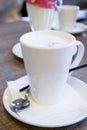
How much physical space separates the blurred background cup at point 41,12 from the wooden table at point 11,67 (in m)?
0.13

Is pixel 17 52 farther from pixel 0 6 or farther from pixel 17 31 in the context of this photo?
pixel 0 6

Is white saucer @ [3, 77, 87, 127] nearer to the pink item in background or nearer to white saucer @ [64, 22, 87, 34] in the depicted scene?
the pink item in background

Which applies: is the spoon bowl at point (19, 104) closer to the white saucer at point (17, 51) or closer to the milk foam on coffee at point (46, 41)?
the milk foam on coffee at point (46, 41)

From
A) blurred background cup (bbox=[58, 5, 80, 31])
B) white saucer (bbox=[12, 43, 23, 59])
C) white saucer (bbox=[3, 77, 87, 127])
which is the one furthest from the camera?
blurred background cup (bbox=[58, 5, 80, 31])

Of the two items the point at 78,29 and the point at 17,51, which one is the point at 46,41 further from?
the point at 78,29

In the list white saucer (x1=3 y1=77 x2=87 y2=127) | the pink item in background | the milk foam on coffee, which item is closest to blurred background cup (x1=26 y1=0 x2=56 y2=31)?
the pink item in background

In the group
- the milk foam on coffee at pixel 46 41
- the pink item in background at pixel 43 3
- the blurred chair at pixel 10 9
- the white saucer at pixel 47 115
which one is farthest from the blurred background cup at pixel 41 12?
the blurred chair at pixel 10 9

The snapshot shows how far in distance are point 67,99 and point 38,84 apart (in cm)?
7

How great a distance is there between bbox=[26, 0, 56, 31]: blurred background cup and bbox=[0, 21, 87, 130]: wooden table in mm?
132

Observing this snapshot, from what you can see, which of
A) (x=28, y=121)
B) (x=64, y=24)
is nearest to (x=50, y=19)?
Answer: (x=64, y=24)

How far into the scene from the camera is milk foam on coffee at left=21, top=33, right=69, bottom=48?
454mm

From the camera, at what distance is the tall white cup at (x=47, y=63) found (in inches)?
17.3

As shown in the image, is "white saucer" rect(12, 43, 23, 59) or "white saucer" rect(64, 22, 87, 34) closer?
"white saucer" rect(12, 43, 23, 59)

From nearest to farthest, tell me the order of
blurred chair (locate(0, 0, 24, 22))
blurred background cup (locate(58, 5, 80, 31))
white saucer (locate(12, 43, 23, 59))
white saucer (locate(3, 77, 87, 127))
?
1. white saucer (locate(3, 77, 87, 127))
2. white saucer (locate(12, 43, 23, 59))
3. blurred background cup (locate(58, 5, 80, 31))
4. blurred chair (locate(0, 0, 24, 22))
